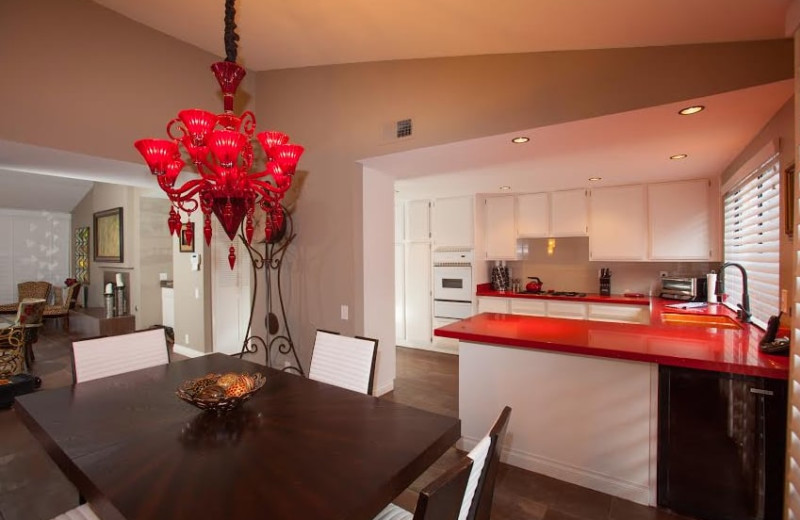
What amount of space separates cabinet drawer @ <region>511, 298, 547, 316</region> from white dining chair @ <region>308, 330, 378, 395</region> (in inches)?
125

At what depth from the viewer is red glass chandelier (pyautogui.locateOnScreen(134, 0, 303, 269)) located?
1749 mm

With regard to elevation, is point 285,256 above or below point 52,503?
above

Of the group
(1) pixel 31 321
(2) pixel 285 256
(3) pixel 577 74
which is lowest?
(1) pixel 31 321

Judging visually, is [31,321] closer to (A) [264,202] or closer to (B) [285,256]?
(B) [285,256]

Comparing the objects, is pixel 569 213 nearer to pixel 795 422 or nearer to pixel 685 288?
pixel 685 288

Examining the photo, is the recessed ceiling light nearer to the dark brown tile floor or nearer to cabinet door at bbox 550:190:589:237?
the dark brown tile floor

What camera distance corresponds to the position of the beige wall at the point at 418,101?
2.01 meters

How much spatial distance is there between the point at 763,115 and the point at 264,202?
9.72ft

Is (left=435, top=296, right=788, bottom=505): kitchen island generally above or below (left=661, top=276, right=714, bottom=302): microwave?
below

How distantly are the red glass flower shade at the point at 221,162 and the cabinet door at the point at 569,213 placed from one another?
3836 millimetres

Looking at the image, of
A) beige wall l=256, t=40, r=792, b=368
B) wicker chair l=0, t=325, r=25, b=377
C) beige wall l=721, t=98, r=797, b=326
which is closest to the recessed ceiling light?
beige wall l=256, t=40, r=792, b=368

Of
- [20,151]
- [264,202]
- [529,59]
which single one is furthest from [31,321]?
[529,59]

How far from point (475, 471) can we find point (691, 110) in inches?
91.9

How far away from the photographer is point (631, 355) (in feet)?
6.75
